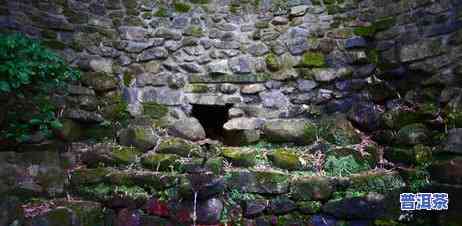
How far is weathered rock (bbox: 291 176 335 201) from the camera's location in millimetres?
3639

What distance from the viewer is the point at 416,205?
3.44m

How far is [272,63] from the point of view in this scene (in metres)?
4.63

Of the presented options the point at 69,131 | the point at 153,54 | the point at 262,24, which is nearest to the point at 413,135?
the point at 262,24

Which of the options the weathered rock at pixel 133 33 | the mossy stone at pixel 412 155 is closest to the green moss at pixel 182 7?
the weathered rock at pixel 133 33

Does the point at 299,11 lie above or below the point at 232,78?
above

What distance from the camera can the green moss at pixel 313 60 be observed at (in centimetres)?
459

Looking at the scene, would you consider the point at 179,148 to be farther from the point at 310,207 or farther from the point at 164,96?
the point at 310,207

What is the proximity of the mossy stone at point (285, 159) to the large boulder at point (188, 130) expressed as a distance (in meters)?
0.79

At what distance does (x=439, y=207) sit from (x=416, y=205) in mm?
167

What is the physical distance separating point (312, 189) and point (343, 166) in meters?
0.44

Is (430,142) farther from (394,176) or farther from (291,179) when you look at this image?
(291,179)

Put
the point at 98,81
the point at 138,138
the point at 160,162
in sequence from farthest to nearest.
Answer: the point at 98,81 → the point at 138,138 → the point at 160,162

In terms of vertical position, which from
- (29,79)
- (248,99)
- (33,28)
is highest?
(33,28)

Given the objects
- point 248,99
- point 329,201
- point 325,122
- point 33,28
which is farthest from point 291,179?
point 33,28
